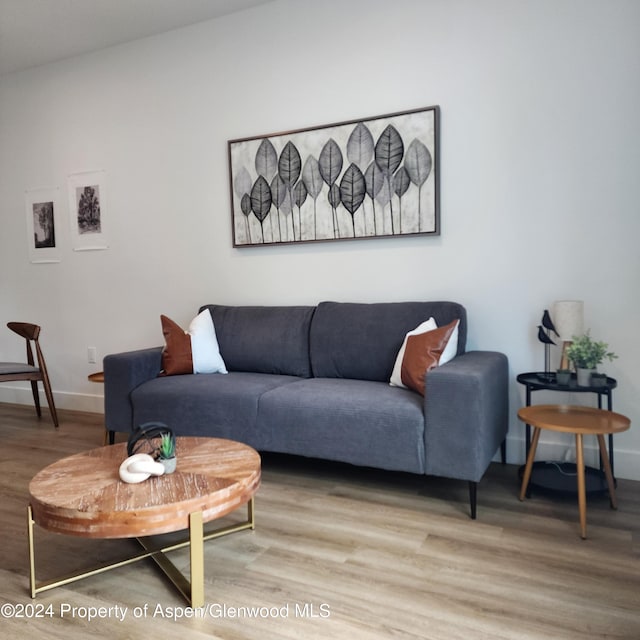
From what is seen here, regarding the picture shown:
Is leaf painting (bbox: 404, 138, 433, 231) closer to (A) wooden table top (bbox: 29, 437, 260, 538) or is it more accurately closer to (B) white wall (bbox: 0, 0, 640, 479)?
(B) white wall (bbox: 0, 0, 640, 479)

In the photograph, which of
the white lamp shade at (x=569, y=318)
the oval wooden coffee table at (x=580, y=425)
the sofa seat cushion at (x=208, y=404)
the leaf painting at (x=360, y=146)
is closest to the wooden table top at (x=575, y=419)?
the oval wooden coffee table at (x=580, y=425)

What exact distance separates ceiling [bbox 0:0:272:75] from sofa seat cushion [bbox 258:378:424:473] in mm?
2485

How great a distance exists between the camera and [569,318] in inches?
101

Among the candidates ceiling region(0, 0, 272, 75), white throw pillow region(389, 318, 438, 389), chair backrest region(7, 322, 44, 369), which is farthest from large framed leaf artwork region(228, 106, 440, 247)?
chair backrest region(7, 322, 44, 369)

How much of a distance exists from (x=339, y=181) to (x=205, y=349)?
127cm

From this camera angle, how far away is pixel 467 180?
2.99 m

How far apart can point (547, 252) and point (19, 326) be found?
12.0 feet

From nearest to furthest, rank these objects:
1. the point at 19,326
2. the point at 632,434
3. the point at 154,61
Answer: the point at 632,434 → the point at 154,61 → the point at 19,326

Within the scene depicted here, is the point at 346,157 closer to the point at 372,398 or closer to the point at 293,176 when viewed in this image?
the point at 293,176

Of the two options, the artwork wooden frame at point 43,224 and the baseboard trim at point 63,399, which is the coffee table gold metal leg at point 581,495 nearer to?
the baseboard trim at point 63,399

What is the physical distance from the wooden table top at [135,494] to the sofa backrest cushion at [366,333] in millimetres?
1086

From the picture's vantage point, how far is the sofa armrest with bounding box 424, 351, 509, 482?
229 cm

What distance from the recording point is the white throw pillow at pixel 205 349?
3.27 meters

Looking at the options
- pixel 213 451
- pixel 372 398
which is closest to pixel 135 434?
pixel 213 451
